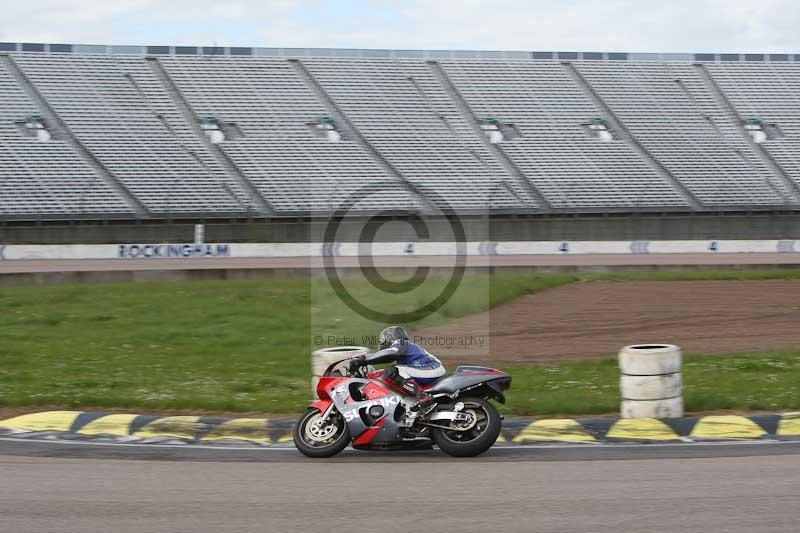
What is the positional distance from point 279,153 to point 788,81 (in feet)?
97.7

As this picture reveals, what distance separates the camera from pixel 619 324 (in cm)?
1939

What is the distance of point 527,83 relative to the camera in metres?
51.1

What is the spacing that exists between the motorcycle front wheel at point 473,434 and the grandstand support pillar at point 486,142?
33.9 metres

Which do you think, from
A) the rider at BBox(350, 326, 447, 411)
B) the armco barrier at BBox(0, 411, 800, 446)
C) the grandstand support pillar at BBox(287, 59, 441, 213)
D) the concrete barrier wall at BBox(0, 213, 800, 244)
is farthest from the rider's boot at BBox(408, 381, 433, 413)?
the grandstand support pillar at BBox(287, 59, 441, 213)

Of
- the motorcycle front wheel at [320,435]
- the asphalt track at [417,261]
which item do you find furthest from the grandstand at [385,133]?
the motorcycle front wheel at [320,435]

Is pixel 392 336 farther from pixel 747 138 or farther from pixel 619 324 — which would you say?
pixel 747 138

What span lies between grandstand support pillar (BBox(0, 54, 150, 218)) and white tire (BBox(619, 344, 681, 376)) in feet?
101

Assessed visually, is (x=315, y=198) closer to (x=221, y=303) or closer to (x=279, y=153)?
(x=279, y=153)

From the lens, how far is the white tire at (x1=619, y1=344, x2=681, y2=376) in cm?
1058

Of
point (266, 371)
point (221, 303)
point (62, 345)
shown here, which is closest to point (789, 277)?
point (221, 303)

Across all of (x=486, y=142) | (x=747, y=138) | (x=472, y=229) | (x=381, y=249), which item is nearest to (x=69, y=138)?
(x=381, y=249)

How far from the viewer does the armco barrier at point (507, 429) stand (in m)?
9.86

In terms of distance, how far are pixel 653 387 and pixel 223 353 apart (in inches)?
314

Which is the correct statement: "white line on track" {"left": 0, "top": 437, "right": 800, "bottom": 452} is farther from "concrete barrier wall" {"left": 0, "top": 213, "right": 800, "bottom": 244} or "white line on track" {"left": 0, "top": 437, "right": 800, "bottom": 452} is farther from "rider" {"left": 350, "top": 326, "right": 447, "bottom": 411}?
"concrete barrier wall" {"left": 0, "top": 213, "right": 800, "bottom": 244}
